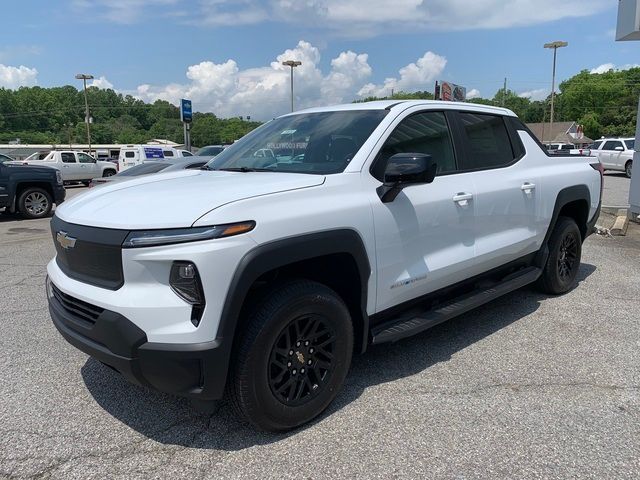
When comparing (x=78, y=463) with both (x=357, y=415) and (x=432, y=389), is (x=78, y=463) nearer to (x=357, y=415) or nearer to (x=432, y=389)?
(x=357, y=415)

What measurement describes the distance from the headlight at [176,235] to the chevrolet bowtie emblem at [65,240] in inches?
18.8

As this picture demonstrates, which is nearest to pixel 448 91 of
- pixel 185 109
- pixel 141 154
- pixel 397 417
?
pixel 185 109

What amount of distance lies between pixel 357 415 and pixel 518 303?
2.76 metres

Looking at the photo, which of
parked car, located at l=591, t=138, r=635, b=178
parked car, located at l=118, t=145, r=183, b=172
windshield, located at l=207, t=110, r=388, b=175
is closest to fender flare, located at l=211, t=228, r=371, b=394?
windshield, located at l=207, t=110, r=388, b=175

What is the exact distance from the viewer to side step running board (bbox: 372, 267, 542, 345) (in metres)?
3.33

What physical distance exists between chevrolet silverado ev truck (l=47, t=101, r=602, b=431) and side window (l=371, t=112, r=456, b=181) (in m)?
0.01

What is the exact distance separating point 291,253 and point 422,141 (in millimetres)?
1572

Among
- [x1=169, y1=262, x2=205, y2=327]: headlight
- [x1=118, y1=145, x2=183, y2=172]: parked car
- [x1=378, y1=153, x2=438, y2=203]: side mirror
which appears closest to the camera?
[x1=169, y1=262, x2=205, y2=327]: headlight

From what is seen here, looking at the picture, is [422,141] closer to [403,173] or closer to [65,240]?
[403,173]

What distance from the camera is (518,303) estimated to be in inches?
204

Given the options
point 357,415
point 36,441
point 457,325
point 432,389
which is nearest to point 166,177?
point 36,441

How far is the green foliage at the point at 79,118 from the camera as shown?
114 m

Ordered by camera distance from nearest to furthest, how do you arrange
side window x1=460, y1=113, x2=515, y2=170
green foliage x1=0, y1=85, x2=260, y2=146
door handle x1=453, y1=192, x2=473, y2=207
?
1. door handle x1=453, y1=192, x2=473, y2=207
2. side window x1=460, y1=113, x2=515, y2=170
3. green foliage x1=0, y1=85, x2=260, y2=146

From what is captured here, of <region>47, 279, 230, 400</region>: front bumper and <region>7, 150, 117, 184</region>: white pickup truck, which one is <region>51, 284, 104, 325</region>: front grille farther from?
<region>7, 150, 117, 184</region>: white pickup truck
